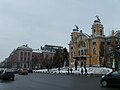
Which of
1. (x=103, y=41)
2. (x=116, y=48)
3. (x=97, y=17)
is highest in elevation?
(x=97, y=17)

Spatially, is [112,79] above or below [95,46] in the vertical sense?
below

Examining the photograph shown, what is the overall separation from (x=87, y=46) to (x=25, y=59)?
205 feet

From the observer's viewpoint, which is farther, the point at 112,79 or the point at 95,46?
the point at 95,46

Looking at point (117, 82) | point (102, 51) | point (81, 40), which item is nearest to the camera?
point (117, 82)

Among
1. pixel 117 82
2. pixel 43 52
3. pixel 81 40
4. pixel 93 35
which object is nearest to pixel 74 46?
pixel 81 40

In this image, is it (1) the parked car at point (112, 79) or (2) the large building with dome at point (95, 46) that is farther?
(2) the large building with dome at point (95, 46)

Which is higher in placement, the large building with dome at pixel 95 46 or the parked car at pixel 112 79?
the large building with dome at pixel 95 46

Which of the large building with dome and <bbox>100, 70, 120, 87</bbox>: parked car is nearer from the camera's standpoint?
<bbox>100, 70, 120, 87</bbox>: parked car

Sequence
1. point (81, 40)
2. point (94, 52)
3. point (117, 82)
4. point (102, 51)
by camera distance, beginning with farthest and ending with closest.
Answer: point (81, 40)
point (94, 52)
point (102, 51)
point (117, 82)

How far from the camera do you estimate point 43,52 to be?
14925 cm

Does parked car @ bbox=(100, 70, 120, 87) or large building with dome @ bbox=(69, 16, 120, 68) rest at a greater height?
large building with dome @ bbox=(69, 16, 120, 68)

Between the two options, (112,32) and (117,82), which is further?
(112,32)

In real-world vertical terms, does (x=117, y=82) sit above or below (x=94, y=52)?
below

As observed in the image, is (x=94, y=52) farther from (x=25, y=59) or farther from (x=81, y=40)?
(x=25, y=59)
